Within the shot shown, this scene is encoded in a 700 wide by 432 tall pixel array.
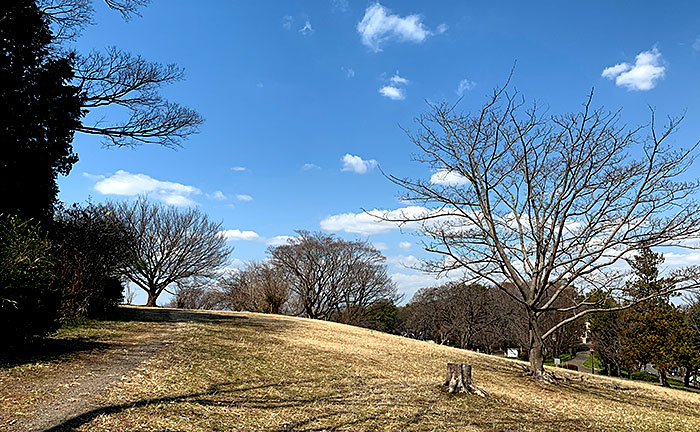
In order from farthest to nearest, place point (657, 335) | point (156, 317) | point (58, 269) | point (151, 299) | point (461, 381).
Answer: point (151, 299)
point (657, 335)
point (156, 317)
point (58, 269)
point (461, 381)

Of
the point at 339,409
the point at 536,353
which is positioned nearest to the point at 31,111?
the point at 339,409

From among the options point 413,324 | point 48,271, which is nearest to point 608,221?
point 48,271

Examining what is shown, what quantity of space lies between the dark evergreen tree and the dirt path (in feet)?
16.4

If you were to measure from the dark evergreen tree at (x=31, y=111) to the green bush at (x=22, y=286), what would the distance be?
426cm

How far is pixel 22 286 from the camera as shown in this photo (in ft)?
21.5

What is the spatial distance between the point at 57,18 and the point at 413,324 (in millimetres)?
38711

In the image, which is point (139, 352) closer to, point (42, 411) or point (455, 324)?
point (42, 411)

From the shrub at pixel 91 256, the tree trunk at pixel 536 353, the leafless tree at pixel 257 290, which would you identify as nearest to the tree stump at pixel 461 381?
the tree trunk at pixel 536 353

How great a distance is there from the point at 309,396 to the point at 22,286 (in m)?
4.69

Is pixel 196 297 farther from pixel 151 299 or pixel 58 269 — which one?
pixel 58 269

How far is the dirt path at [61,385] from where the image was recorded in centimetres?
437

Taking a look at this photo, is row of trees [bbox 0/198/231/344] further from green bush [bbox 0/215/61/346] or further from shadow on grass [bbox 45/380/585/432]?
shadow on grass [bbox 45/380/585/432]

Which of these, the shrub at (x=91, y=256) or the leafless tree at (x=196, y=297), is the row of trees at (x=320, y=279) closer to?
the leafless tree at (x=196, y=297)

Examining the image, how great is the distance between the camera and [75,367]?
640 cm
